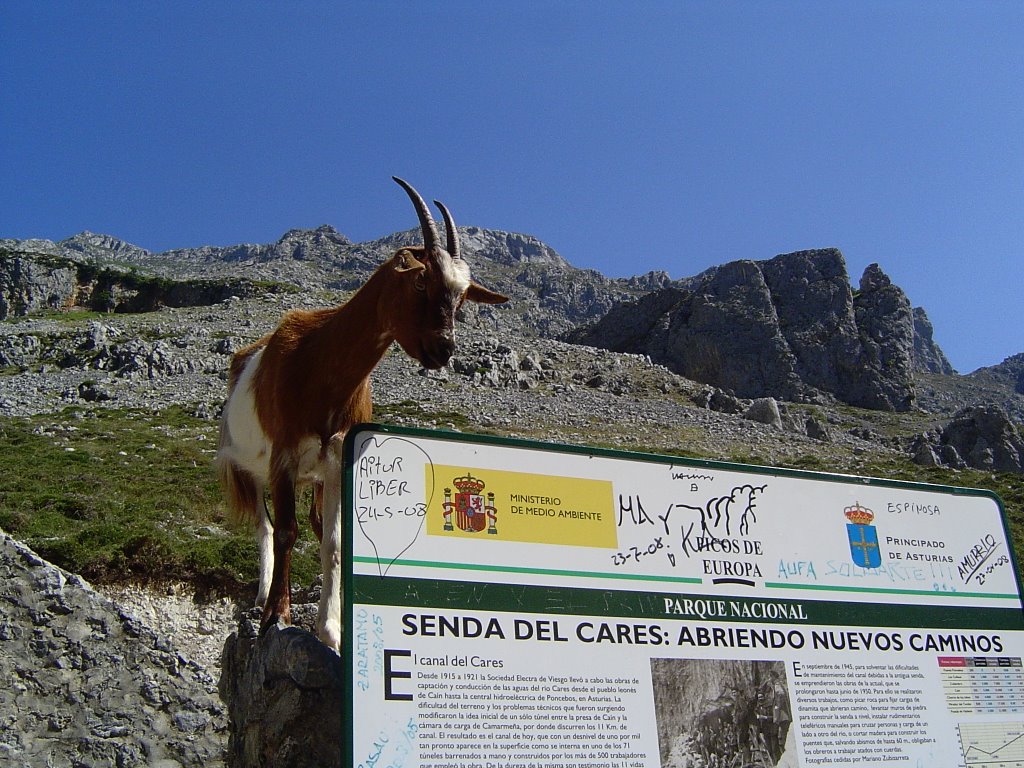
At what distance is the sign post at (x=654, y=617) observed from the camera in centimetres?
443

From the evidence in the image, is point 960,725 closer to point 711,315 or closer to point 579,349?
point 579,349

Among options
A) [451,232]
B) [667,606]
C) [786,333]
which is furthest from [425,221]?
[786,333]

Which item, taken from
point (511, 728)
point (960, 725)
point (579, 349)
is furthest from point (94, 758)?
point (579, 349)

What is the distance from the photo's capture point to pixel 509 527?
4930 mm

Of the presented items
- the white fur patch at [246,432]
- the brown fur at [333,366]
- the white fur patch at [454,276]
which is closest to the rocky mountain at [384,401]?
the brown fur at [333,366]

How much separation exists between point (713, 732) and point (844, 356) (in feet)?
352

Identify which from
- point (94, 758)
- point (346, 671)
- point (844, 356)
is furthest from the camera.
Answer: point (844, 356)

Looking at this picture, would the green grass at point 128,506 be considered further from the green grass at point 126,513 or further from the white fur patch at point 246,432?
the white fur patch at point 246,432

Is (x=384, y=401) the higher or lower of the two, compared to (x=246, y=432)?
higher

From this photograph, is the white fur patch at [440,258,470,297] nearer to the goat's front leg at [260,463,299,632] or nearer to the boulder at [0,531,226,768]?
the goat's front leg at [260,463,299,632]

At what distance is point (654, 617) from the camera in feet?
16.7

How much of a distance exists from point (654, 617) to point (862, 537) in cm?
196

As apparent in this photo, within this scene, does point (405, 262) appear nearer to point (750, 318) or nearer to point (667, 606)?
point (667, 606)

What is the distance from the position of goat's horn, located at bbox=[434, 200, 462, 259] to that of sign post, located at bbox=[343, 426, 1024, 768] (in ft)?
4.59
